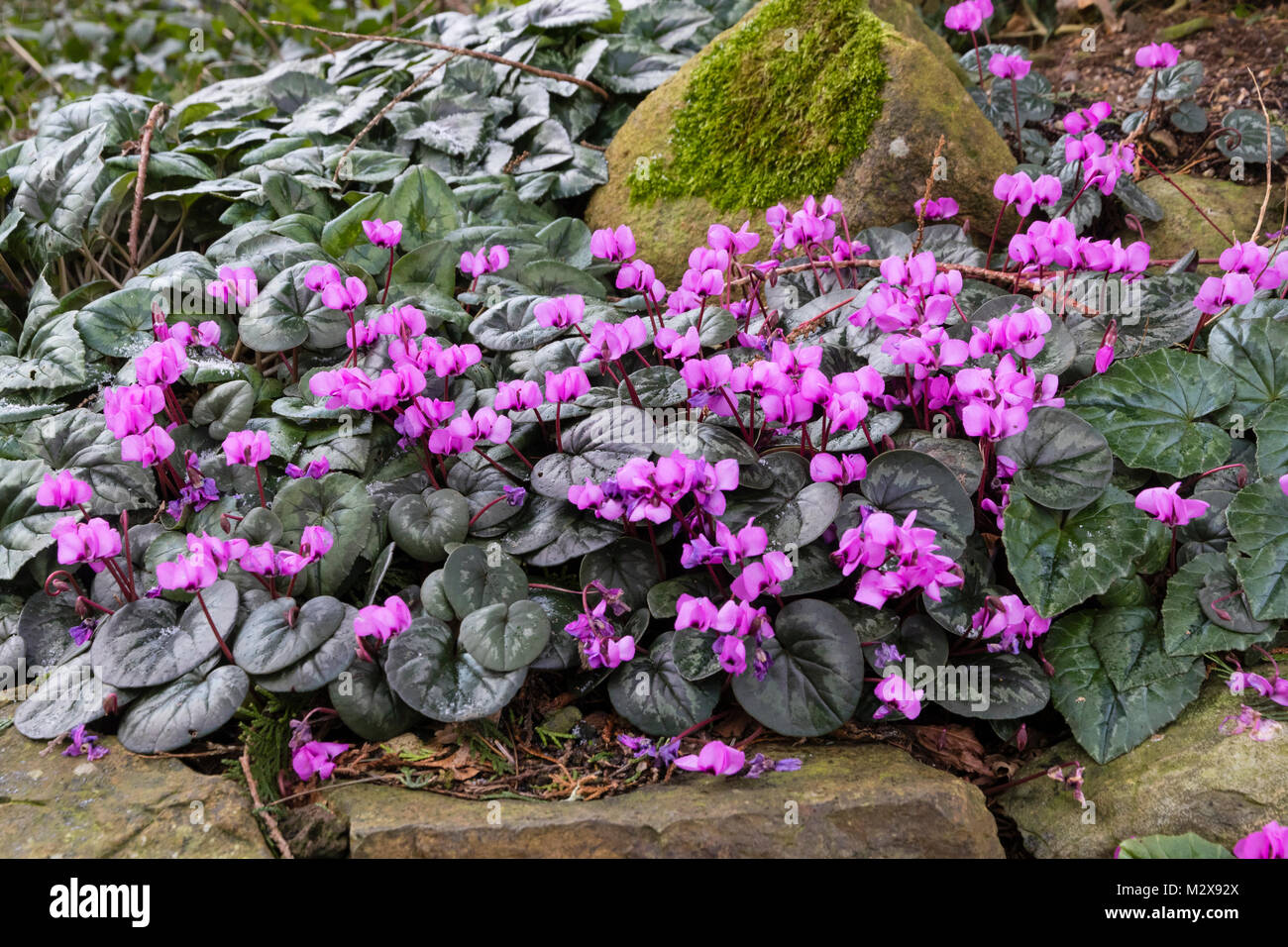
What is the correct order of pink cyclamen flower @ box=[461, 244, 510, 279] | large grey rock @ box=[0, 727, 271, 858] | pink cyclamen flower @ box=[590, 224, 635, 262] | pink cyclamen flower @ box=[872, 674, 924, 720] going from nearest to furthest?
large grey rock @ box=[0, 727, 271, 858]
pink cyclamen flower @ box=[872, 674, 924, 720]
pink cyclamen flower @ box=[590, 224, 635, 262]
pink cyclamen flower @ box=[461, 244, 510, 279]

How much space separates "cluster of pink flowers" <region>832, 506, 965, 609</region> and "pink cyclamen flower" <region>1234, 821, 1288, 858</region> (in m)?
0.61

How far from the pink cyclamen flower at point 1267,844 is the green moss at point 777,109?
7.40 feet

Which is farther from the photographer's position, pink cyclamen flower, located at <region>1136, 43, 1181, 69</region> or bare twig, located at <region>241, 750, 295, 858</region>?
pink cyclamen flower, located at <region>1136, 43, 1181, 69</region>

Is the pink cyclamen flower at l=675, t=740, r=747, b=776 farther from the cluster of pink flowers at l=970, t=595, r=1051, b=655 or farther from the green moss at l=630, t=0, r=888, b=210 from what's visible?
the green moss at l=630, t=0, r=888, b=210

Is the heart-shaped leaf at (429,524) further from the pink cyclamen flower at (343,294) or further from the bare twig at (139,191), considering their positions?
the bare twig at (139,191)

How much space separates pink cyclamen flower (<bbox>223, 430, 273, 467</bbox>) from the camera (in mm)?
2096

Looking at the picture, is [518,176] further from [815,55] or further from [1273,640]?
[1273,640]

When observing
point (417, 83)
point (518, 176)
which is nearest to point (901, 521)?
point (518, 176)

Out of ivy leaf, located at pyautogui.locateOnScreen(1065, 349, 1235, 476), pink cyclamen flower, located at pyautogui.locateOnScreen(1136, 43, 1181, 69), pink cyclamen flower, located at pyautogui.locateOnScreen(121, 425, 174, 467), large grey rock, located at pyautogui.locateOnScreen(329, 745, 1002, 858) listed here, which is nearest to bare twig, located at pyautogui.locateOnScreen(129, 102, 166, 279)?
pink cyclamen flower, located at pyautogui.locateOnScreen(121, 425, 174, 467)

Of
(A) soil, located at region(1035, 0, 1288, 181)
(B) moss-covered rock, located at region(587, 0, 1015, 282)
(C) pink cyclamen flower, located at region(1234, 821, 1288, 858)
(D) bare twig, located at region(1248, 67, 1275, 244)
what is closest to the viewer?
(C) pink cyclamen flower, located at region(1234, 821, 1288, 858)

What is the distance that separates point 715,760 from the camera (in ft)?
5.77

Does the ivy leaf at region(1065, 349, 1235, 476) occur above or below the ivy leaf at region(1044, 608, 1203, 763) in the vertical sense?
above

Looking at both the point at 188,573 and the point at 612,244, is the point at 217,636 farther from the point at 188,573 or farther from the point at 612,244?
the point at 612,244

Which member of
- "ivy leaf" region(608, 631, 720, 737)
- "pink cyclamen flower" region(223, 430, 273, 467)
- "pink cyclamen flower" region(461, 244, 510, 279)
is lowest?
"ivy leaf" region(608, 631, 720, 737)
